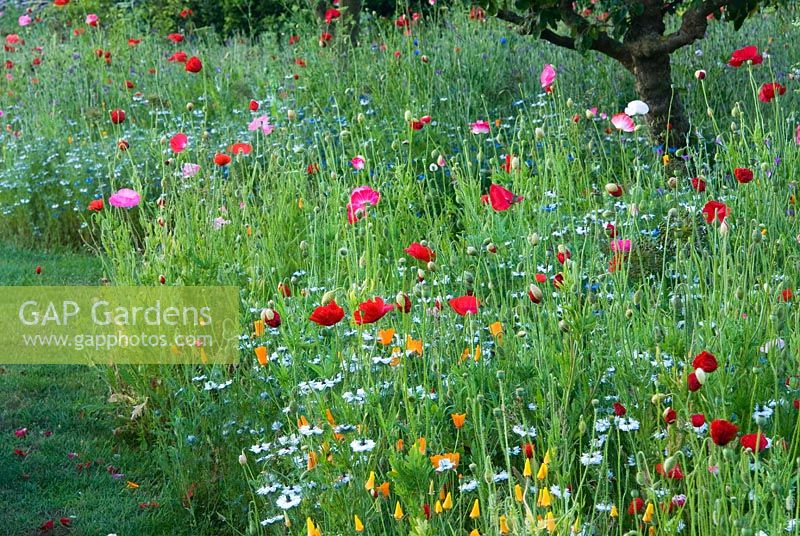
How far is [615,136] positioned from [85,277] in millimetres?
2978

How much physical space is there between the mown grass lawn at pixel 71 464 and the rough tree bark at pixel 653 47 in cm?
301

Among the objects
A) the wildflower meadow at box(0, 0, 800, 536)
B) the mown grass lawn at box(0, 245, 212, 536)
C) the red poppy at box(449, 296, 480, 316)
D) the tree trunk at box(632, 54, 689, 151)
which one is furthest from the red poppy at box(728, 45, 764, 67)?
the mown grass lawn at box(0, 245, 212, 536)

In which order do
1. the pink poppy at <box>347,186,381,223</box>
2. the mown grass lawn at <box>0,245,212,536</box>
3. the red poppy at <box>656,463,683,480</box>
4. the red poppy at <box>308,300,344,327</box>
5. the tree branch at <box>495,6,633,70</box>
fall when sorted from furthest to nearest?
the tree branch at <box>495,6,633,70</box>
the pink poppy at <box>347,186,381,223</box>
the mown grass lawn at <box>0,245,212,536</box>
the red poppy at <box>308,300,344,327</box>
the red poppy at <box>656,463,683,480</box>

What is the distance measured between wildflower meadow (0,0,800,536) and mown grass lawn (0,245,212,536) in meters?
0.01

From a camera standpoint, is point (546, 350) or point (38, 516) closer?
point (546, 350)

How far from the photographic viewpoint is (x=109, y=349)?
13.0 ft

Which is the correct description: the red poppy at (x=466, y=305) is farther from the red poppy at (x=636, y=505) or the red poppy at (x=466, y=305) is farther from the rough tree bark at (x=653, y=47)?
the rough tree bark at (x=653, y=47)

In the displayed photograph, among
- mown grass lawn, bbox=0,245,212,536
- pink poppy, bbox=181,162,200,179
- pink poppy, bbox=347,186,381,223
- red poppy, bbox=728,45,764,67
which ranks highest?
red poppy, bbox=728,45,764,67

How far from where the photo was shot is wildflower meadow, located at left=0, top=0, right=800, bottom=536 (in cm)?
252

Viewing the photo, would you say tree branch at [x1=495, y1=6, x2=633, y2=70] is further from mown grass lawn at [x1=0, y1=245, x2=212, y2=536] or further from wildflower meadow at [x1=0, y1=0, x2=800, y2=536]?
mown grass lawn at [x1=0, y1=245, x2=212, y2=536]

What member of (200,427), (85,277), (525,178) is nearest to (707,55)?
(525,178)

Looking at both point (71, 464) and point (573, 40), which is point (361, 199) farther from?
point (573, 40)

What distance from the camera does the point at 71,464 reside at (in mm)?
3605

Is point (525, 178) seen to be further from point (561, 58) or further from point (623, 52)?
point (561, 58)
